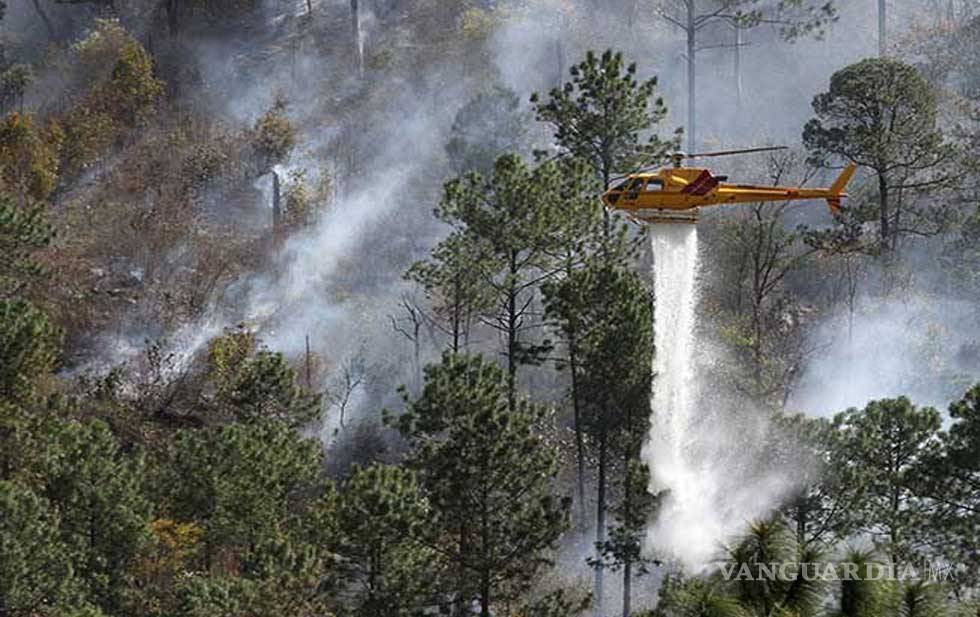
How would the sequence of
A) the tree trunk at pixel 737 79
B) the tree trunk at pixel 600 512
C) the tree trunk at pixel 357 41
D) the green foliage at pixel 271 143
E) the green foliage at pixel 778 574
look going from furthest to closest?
the tree trunk at pixel 357 41 < the tree trunk at pixel 737 79 < the green foliage at pixel 271 143 < the tree trunk at pixel 600 512 < the green foliage at pixel 778 574

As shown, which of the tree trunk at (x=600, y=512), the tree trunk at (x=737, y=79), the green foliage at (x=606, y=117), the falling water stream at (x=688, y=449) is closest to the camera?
the tree trunk at (x=600, y=512)

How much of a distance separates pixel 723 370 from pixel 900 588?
3002 centimetres

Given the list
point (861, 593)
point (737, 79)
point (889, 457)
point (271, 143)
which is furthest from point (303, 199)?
point (861, 593)

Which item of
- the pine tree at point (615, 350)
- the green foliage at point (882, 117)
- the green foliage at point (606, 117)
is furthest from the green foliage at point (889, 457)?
the green foliage at point (882, 117)

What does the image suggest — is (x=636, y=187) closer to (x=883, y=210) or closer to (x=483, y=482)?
(x=483, y=482)

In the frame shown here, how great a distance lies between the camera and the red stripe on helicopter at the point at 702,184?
1254 inches

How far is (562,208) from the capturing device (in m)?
34.0

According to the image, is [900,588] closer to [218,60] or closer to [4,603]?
[4,603]

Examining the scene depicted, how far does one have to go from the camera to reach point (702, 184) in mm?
31953

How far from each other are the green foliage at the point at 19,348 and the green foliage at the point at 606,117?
1445 centimetres

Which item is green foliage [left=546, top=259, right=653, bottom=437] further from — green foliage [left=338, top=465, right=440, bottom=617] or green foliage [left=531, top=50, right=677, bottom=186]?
green foliage [left=338, top=465, right=440, bottom=617]

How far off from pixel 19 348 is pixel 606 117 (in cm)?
1673

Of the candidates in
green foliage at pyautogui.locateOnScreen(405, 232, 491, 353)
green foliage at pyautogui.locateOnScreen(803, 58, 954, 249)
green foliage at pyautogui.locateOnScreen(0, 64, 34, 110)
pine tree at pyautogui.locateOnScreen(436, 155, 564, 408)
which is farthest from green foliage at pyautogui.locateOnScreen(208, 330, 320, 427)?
green foliage at pyautogui.locateOnScreen(0, 64, 34, 110)

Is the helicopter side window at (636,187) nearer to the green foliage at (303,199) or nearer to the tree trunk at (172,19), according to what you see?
the green foliage at (303,199)
